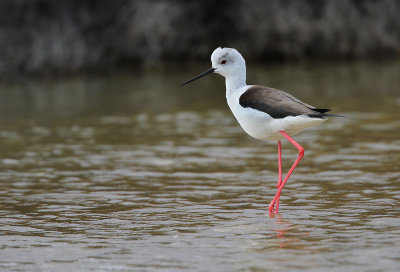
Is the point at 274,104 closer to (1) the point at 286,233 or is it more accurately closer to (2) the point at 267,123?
(2) the point at 267,123

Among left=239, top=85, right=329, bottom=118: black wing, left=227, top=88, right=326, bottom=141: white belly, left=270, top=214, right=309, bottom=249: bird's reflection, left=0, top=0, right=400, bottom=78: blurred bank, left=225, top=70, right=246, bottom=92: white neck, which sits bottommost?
left=270, top=214, right=309, bottom=249: bird's reflection

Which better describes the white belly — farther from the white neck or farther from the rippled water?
the rippled water

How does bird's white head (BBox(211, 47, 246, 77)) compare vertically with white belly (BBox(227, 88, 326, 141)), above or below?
above

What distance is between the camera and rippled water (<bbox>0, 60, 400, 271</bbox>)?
5965 millimetres

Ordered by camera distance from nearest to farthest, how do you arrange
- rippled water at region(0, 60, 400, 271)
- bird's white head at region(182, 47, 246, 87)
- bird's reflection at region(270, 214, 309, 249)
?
rippled water at region(0, 60, 400, 271) < bird's reflection at region(270, 214, 309, 249) < bird's white head at region(182, 47, 246, 87)

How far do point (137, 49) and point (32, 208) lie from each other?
17.8 m

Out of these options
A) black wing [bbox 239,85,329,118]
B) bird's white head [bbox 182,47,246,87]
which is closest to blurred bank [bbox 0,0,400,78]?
bird's white head [bbox 182,47,246,87]

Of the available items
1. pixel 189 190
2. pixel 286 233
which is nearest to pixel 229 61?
pixel 189 190

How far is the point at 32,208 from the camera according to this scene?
7973 mm

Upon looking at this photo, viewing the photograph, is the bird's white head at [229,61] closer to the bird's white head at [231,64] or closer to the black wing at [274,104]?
the bird's white head at [231,64]

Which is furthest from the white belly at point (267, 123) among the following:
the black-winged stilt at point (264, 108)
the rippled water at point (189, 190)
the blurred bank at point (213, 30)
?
the blurred bank at point (213, 30)

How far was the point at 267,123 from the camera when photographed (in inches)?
286

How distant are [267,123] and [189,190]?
1.79 m

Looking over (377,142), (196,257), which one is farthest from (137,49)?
(196,257)
